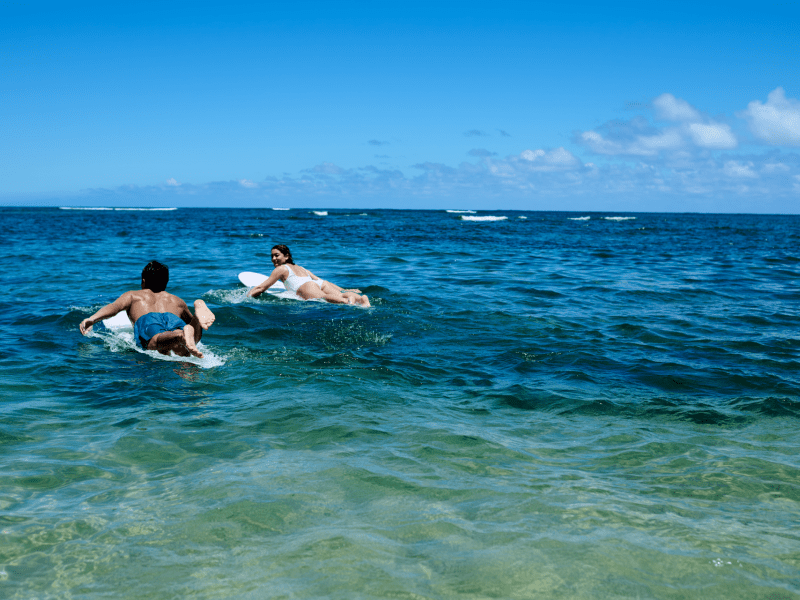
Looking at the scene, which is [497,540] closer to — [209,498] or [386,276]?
[209,498]

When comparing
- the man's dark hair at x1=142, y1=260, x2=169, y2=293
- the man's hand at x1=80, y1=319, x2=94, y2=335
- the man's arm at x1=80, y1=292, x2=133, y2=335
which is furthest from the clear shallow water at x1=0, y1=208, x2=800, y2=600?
the man's dark hair at x1=142, y1=260, x2=169, y2=293

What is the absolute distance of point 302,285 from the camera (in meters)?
12.4

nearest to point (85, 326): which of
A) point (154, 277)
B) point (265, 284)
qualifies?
point (154, 277)

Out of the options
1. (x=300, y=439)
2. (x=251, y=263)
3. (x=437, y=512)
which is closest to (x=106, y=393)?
(x=300, y=439)

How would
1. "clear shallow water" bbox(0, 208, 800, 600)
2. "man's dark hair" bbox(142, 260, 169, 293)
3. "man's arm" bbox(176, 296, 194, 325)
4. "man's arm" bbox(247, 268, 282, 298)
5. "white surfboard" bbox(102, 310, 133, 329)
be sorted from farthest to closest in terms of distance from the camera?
"man's arm" bbox(247, 268, 282, 298), "white surfboard" bbox(102, 310, 133, 329), "man's arm" bbox(176, 296, 194, 325), "man's dark hair" bbox(142, 260, 169, 293), "clear shallow water" bbox(0, 208, 800, 600)

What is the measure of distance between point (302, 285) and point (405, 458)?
8082 mm

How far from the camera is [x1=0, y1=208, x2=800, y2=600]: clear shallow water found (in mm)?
3285

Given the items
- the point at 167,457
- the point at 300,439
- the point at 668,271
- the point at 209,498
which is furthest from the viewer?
the point at 668,271

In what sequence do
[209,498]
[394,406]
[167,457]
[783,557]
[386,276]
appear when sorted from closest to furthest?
[783,557] → [209,498] → [167,457] → [394,406] → [386,276]

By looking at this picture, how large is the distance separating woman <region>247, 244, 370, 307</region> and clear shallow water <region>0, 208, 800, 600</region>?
2.62 feet

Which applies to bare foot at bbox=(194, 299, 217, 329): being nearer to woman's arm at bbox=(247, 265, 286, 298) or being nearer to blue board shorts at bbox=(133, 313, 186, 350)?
blue board shorts at bbox=(133, 313, 186, 350)

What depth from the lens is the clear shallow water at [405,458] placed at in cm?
329

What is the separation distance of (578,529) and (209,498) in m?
2.58

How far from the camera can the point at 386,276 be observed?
17.2 metres
